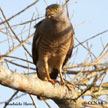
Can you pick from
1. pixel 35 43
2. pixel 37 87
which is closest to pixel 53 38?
pixel 35 43

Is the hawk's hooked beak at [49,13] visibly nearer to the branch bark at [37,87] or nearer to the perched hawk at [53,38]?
the perched hawk at [53,38]

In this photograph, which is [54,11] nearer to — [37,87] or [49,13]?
[49,13]

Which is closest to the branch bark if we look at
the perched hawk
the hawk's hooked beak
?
the perched hawk

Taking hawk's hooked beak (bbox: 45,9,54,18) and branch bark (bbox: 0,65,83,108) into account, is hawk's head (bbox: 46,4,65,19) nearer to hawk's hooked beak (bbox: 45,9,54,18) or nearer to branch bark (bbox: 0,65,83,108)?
hawk's hooked beak (bbox: 45,9,54,18)

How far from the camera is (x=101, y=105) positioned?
3.66 metres

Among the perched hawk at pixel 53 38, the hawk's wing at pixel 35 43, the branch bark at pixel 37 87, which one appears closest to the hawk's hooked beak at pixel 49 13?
the perched hawk at pixel 53 38

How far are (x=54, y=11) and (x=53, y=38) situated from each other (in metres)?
0.48

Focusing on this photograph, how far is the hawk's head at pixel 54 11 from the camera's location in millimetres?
4605

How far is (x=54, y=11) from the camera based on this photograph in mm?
4742

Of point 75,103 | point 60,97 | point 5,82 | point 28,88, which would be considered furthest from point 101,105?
point 5,82

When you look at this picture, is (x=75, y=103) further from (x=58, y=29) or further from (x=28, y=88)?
(x=58, y=29)

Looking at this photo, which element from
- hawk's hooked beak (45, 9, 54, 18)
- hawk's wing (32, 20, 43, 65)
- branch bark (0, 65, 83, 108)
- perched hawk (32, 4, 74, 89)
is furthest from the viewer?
hawk's wing (32, 20, 43, 65)

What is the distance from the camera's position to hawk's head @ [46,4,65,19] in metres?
4.61

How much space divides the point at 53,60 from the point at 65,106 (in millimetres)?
1512
